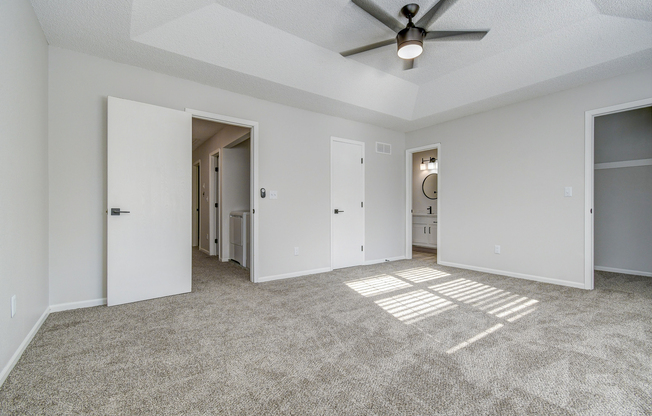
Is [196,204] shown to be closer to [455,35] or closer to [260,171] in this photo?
[260,171]

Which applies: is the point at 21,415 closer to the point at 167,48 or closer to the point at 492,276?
the point at 167,48

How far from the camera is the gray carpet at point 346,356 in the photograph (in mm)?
1388

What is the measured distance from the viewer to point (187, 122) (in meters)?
3.13

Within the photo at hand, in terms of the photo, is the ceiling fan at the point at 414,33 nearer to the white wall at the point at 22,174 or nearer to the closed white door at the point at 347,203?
the closed white door at the point at 347,203

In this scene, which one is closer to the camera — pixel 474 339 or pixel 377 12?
pixel 474 339

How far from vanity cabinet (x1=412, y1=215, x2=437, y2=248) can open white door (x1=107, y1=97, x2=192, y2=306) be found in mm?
5135

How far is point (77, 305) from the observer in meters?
2.67

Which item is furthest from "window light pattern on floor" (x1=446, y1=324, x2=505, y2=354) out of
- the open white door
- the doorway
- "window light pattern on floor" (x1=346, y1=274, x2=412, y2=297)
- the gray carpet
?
the doorway

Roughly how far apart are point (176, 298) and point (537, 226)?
14.6 ft

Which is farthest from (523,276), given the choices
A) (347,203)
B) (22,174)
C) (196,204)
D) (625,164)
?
(196,204)

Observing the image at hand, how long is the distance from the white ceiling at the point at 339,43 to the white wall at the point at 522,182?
272 mm

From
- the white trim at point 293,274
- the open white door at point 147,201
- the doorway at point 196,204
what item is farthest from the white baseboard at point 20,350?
the doorway at point 196,204

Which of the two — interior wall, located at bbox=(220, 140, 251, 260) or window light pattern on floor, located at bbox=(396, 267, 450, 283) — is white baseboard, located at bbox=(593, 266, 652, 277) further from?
interior wall, located at bbox=(220, 140, 251, 260)

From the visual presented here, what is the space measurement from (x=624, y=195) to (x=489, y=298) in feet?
10.4
